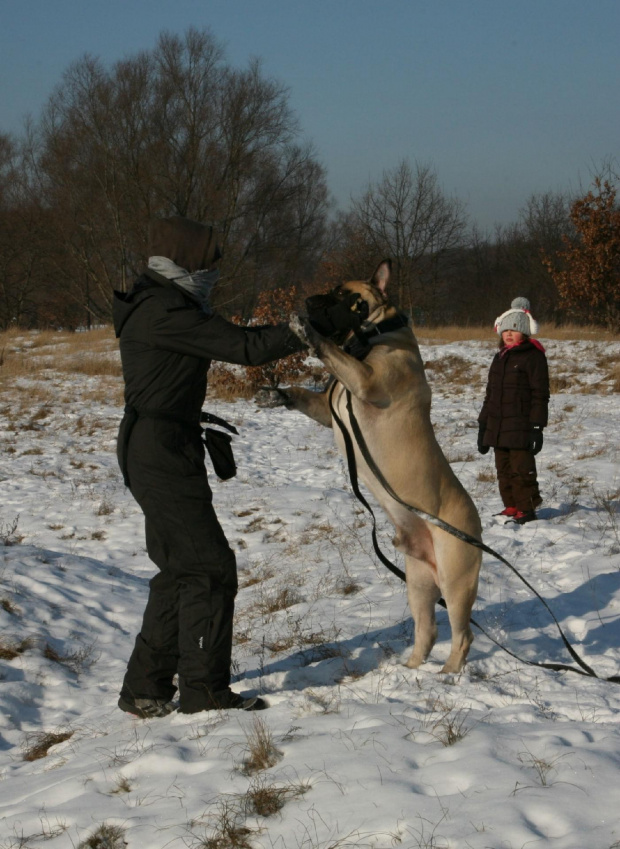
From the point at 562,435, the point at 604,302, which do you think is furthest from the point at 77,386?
the point at 604,302

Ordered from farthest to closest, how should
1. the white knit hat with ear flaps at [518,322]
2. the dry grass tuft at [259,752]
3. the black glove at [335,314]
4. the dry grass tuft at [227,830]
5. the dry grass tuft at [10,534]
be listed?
1. the white knit hat with ear flaps at [518,322]
2. the dry grass tuft at [10,534]
3. the black glove at [335,314]
4. the dry grass tuft at [259,752]
5. the dry grass tuft at [227,830]

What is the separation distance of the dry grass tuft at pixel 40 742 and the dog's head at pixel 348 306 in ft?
8.14

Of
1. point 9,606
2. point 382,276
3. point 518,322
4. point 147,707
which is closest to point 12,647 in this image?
point 9,606

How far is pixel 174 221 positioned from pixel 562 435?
849 centimetres

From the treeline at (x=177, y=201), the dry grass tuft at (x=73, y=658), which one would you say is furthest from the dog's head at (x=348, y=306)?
the treeline at (x=177, y=201)

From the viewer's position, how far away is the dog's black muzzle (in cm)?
329

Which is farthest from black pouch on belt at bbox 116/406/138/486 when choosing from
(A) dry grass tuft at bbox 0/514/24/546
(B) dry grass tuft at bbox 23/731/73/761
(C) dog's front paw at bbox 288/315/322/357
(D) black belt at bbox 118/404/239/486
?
(A) dry grass tuft at bbox 0/514/24/546

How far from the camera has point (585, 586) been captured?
521 centimetres

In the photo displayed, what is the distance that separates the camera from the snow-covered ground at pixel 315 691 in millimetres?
2416

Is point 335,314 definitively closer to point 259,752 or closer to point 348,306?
point 348,306

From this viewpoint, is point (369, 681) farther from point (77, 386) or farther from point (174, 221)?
point (77, 386)

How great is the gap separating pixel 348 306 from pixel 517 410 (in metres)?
4.02

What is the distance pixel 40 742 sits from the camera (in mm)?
3707

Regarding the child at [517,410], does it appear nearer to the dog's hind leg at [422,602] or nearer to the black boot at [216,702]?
the dog's hind leg at [422,602]
